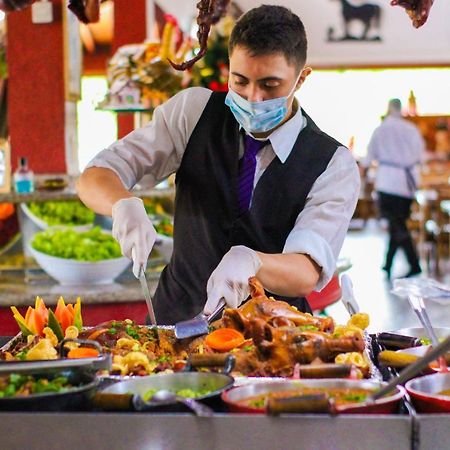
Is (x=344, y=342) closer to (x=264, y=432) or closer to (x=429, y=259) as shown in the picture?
(x=264, y=432)

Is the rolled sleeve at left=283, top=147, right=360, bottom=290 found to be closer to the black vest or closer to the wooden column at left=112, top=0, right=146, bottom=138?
the black vest

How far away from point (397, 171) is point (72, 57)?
18.0 ft

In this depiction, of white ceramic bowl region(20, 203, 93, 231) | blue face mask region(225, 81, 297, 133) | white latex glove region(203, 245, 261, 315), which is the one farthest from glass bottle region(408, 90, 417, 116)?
white latex glove region(203, 245, 261, 315)

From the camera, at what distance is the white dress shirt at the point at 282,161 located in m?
2.82

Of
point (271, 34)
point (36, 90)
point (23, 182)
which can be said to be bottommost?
point (23, 182)

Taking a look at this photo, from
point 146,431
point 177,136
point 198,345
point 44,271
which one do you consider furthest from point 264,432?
point 44,271

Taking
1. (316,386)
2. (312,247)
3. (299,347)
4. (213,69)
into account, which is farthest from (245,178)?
(213,69)

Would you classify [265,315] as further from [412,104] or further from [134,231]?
[412,104]

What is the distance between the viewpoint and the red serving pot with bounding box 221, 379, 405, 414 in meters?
1.70

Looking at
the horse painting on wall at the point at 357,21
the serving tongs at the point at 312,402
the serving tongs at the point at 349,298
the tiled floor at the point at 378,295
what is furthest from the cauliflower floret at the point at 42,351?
the horse painting on wall at the point at 357,21

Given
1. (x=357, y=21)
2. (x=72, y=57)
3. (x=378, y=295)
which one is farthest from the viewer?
(x=357, y=21)

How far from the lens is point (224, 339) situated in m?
2.23

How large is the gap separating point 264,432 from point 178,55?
4.52 metres

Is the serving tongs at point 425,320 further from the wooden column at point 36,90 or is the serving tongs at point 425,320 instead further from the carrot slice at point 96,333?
the wooden column at point 36,90
